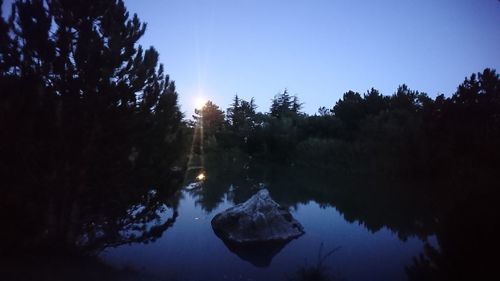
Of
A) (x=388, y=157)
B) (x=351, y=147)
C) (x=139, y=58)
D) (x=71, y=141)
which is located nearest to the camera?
(x=71, y=141)

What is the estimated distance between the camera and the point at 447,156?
2578 cm

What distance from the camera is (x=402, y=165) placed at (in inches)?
1257

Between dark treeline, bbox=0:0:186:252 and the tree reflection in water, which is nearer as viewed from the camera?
the tree reflection in water

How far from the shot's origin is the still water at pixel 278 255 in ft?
33.3

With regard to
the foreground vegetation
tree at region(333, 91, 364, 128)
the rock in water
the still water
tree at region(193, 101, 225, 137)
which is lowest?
the still water

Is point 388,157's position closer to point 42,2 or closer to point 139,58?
point 139,58

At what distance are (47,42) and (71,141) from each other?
247 centimetres

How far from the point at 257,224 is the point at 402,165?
24241 millimetres

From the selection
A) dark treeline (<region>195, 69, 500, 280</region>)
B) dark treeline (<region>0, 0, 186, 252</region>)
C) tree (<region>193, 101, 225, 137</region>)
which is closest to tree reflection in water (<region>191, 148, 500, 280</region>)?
dark treeline (<region>195, 69, 500, 280</region>)

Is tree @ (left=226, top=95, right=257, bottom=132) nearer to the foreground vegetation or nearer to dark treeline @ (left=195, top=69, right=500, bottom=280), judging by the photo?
dark treeline @ (left=195, top=69, right=500, bottom=280)

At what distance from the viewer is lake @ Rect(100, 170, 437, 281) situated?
33.3 ft

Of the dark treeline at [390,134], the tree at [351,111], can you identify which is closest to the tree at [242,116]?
the dark treeline at [390,134]

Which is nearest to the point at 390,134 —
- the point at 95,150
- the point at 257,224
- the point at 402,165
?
the point at 402,165

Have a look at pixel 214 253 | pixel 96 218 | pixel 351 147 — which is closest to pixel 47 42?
pixel 96 218
